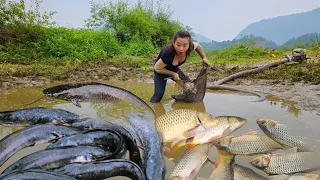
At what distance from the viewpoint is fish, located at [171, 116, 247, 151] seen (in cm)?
293

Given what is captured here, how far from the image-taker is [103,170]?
87.7 inches

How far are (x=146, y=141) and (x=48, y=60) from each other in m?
8.21

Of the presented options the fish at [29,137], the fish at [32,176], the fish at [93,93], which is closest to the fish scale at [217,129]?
the fish at [93,93]

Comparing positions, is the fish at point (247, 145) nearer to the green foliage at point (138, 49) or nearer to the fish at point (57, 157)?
the fish at point (57, 157)

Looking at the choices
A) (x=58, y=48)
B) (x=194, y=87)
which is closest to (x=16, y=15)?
(x=58, y=48)

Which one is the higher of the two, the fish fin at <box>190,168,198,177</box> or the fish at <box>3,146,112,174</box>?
the fish at <box>3,146,112,174</box>

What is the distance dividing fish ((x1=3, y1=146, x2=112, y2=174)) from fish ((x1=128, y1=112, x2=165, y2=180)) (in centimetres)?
32

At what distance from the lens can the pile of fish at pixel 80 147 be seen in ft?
7.25

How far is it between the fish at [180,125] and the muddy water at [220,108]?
224 millimetres

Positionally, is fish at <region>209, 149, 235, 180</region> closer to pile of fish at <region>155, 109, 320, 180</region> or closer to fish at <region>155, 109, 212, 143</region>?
pile of fish at <region>155, 109, 320, 180</region>

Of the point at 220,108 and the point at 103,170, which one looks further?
the point at 220,108

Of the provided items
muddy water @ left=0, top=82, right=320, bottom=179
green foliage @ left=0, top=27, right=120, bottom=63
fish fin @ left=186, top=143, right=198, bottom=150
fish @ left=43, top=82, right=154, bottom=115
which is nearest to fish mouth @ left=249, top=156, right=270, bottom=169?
muddy water @ left=0, top=82, right=320, bottom=179

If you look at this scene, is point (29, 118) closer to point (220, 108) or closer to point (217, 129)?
point (217, 129)

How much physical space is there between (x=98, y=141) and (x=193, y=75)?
256 inches
